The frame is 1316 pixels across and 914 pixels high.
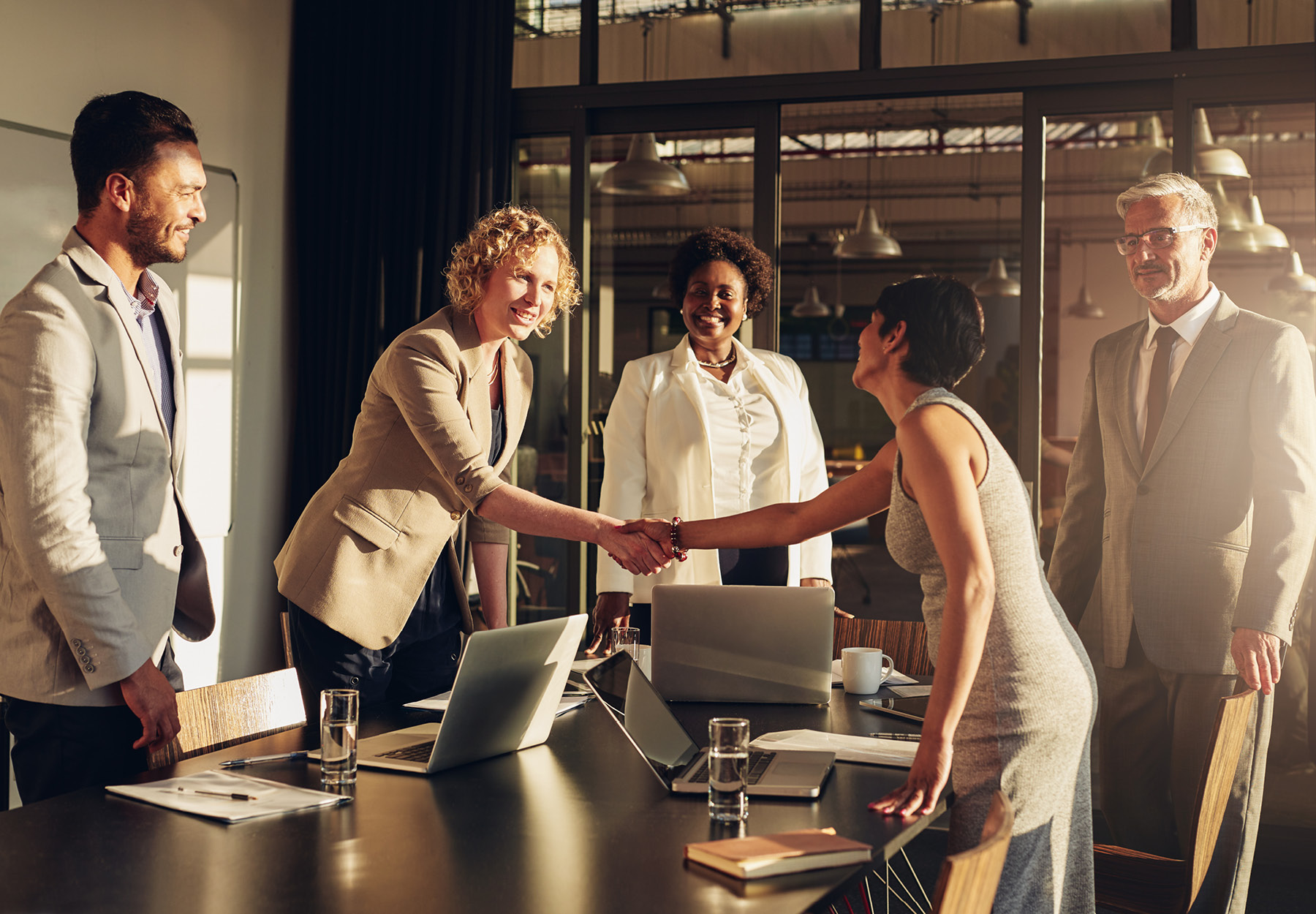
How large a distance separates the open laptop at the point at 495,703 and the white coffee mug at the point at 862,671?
0.66 m

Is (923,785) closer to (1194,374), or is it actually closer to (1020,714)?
(1020,714)

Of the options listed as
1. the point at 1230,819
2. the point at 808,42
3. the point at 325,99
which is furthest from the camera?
the point at 325,99

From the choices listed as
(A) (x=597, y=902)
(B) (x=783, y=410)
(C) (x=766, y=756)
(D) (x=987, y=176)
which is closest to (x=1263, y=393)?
(B) (x=783, y=410)

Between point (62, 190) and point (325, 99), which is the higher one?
point (325, 99)

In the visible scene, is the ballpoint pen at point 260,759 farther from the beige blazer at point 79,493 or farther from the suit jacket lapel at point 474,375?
the suit jacket lapel at point 474,375

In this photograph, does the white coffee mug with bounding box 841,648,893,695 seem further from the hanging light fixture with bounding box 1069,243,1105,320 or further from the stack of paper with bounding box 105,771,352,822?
the hanging light fixture with bounding box 1069,243,1105,320

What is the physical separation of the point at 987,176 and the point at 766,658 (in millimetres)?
12863

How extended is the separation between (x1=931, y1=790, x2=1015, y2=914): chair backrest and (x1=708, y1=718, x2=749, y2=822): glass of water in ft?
1.15

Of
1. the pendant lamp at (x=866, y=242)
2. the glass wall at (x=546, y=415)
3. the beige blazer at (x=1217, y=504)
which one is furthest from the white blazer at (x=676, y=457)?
the pendant lamp at (x=866, y=242)

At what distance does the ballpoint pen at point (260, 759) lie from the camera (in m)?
1.73

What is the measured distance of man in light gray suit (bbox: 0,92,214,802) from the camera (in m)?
1.89

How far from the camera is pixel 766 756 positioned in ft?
5.76

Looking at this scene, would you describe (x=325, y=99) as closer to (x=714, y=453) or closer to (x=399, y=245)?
(x=399, y=245)

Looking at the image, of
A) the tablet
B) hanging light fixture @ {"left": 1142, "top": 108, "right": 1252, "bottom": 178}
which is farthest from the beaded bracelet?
hanging light fixture @ {"left": 1142, "top": 108, "right": 1252, "bottom": 178}
